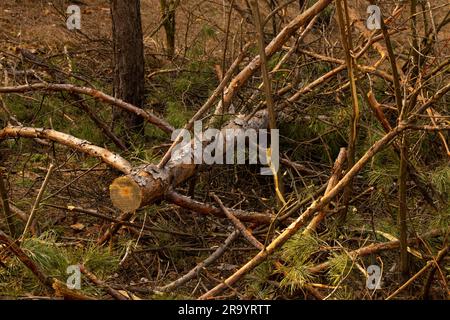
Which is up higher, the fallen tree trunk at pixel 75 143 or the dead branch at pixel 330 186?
the fallen tree trunk at pixel 75 143

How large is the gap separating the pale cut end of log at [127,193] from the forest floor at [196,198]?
0.19 metres

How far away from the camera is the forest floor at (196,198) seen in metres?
3.25

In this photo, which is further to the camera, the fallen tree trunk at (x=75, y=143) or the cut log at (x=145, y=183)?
the fallen tree trunk at (x=75, y=143)

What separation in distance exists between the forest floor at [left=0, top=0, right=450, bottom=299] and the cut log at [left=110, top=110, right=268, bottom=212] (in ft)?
0.60

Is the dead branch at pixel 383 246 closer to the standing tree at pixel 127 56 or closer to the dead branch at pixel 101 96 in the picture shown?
the dead branch at pixel 101 96

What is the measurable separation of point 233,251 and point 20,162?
1578mm

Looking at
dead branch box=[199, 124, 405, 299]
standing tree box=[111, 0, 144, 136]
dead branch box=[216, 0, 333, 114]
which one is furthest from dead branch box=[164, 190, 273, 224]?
standing tree box=[111, 0, 144, 136]

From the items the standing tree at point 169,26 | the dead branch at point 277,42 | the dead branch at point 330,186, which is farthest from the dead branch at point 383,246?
the standing tree at point 169,26

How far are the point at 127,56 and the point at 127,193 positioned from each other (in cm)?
173

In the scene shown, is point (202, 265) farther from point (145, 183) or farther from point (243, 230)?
point (145, 183)

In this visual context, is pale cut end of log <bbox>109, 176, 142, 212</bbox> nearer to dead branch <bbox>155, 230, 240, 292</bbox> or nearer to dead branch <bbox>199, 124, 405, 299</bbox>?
dead branch <bbox>155, 230, 240, 292</bbox>

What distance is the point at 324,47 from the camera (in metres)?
4.91
